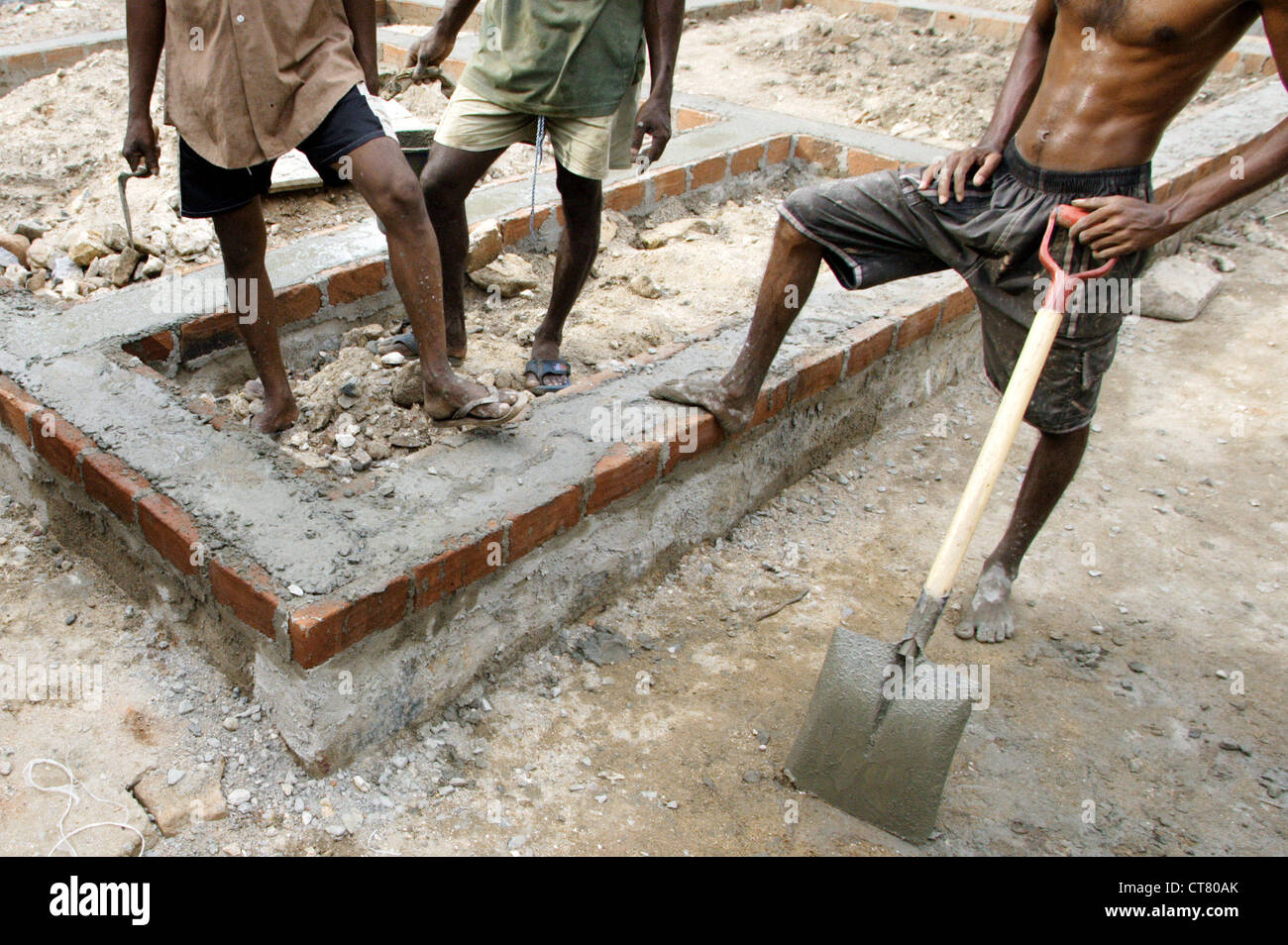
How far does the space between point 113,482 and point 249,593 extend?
576 mm

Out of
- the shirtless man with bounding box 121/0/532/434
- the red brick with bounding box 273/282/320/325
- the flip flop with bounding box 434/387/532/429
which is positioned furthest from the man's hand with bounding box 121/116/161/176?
the flip flop with bounding box 434/387/532/429

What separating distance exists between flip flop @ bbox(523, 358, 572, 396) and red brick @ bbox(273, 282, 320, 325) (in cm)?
77

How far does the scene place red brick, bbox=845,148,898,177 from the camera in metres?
5.01

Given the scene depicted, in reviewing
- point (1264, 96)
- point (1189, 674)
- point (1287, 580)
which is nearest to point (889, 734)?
point (1189, 674)

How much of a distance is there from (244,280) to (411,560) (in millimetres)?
1109

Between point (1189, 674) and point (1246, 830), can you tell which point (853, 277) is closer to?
point (1189, 674)

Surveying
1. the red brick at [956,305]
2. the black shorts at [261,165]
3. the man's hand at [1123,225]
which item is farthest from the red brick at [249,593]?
the red brick at [956,305]

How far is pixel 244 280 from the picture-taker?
2760 millimetres

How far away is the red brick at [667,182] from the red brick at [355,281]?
1.58m

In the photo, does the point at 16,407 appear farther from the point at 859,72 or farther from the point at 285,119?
the point at 859,72

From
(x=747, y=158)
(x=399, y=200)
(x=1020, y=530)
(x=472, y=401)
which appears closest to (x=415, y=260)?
(x=399, y=200)

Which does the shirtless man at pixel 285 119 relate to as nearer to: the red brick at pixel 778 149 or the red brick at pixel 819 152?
the red brick at pixel 778 149

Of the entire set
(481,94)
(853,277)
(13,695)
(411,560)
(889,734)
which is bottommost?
(13,695)
